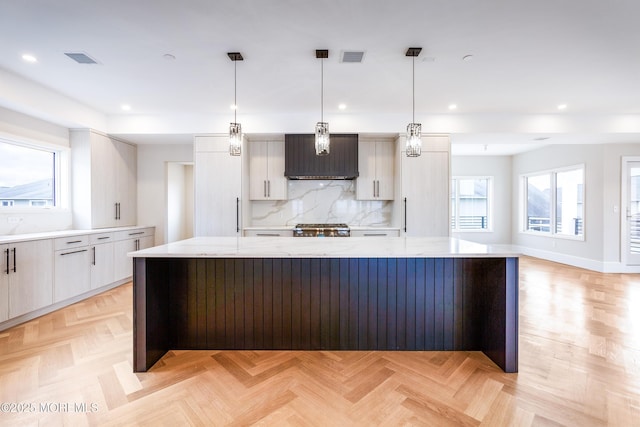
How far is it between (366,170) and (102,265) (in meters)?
4.15

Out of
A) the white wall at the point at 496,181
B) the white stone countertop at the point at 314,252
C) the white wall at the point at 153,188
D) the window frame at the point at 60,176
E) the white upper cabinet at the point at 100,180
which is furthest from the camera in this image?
the white wall at the point at 496,181

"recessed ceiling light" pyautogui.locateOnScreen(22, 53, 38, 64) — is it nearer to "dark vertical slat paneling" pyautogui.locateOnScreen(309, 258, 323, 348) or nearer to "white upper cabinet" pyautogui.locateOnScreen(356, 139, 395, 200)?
"dark vertical slat paneling" pyautogui.locateOnScreen(309, 258, 323, 348)

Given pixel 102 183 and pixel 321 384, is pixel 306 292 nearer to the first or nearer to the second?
pixel 321 384

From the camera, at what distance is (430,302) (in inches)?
89.3

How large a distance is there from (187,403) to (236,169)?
3230mm

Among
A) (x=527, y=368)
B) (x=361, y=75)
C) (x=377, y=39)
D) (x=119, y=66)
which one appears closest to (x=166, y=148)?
(x=119, y=66)

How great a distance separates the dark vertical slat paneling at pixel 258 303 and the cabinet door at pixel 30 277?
2.59m

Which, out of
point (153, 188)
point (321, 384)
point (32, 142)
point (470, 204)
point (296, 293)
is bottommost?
point (321, 384)

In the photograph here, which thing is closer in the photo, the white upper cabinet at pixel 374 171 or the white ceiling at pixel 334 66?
the white ceiling at pixel 334 66

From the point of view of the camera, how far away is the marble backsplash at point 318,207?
4852 millimetres

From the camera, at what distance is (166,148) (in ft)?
16.4

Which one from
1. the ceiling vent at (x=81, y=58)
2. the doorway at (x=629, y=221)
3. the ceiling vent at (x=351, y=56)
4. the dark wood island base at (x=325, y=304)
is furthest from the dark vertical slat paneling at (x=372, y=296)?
the doorway at (x=629, y=221)

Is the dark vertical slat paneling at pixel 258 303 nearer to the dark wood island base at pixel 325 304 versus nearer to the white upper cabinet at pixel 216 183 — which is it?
the dark wood island base at pixel 325 304

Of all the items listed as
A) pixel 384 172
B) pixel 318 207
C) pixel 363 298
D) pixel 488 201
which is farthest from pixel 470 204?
pixel 363 298
